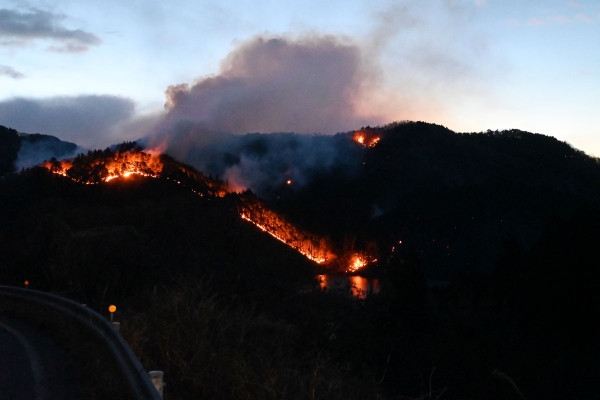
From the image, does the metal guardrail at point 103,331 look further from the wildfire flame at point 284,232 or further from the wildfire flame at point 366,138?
the wildfire flame at point 366,138

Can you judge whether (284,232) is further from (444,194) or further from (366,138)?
(366,138)

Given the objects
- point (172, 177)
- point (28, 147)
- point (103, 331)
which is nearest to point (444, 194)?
point (172, 177)

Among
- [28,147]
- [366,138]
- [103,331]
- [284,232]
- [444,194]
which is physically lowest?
[103,331]

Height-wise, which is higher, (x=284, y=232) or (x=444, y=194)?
(x=444, y=194)

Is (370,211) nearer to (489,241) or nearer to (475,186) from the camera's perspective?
(475,186)

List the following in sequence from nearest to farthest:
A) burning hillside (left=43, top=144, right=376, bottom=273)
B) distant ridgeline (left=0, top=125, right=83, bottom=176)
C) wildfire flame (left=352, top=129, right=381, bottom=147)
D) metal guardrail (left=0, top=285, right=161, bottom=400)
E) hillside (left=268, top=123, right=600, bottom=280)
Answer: metal guardrail (left=0, top=285, right=161, bottom=400)
burning hillside (left=43, top=144, right=376, bottom=273)
hillside (left=268, top=123, right=600, bottom=280)
distant ridgeline (left=0, top=125, right=83, bottom=176)
wildfire flame (left=352, top=129, right=381, bottom=147)

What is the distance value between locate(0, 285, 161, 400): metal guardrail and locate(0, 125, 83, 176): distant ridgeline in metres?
107

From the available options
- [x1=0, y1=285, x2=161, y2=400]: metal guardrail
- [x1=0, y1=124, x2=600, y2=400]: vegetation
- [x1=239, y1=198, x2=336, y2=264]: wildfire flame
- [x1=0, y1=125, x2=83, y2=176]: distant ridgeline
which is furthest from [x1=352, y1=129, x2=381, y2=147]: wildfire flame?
[x1=0, y1=285, x2=161, y2=400]: metal guardrail

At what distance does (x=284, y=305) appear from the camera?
13.6 meters

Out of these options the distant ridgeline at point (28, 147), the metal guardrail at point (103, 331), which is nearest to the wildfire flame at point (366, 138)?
the distant ridgeline at point (28, 147)

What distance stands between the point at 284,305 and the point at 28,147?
129214 mm

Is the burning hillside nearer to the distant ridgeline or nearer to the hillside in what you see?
the hillside

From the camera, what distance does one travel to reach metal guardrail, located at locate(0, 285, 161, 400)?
214 inches

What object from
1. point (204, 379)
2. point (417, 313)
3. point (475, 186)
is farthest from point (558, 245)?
point (475, 186)
